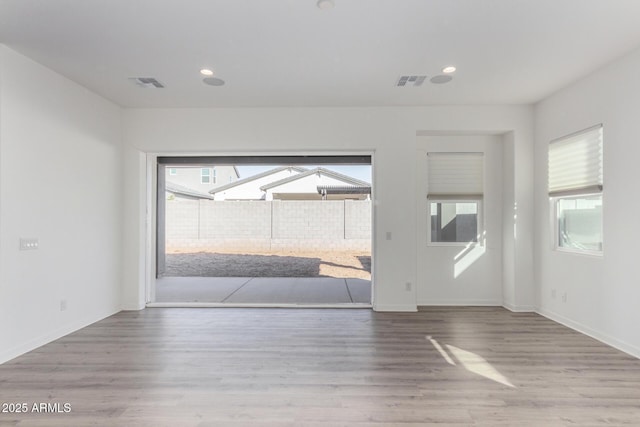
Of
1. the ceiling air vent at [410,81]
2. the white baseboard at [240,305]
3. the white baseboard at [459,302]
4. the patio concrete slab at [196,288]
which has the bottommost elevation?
the patio concrete slab at [196,288]

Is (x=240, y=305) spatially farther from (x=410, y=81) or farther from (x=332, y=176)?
(x=332, y=176)

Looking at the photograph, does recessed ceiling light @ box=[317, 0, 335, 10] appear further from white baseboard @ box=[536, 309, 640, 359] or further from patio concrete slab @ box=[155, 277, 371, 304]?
white baseboard @ box=[536, 309, 640, 359]

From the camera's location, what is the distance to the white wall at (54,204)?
9.62 ft

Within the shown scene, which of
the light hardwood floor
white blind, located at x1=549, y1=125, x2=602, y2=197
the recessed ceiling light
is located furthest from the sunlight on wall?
the recessed ceiling light

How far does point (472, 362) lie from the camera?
9.35 feet

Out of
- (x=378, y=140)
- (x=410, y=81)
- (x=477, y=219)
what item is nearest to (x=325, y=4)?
(x=410, y=81)

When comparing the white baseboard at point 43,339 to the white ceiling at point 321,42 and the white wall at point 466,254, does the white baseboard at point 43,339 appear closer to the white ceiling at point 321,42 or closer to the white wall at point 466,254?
the white ceiling at point 321,42

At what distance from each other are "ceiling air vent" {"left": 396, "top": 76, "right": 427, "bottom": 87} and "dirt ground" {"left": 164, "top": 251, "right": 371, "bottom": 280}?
4.29 metres

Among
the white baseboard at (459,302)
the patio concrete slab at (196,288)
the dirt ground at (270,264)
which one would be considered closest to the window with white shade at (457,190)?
the white baseboard at (459,302)

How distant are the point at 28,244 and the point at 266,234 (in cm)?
798

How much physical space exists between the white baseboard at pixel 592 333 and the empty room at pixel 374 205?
25 mm

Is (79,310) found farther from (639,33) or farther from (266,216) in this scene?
(266,216)

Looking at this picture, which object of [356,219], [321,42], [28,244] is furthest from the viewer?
[356,219]

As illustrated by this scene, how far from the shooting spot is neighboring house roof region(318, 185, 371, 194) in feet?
41.2
